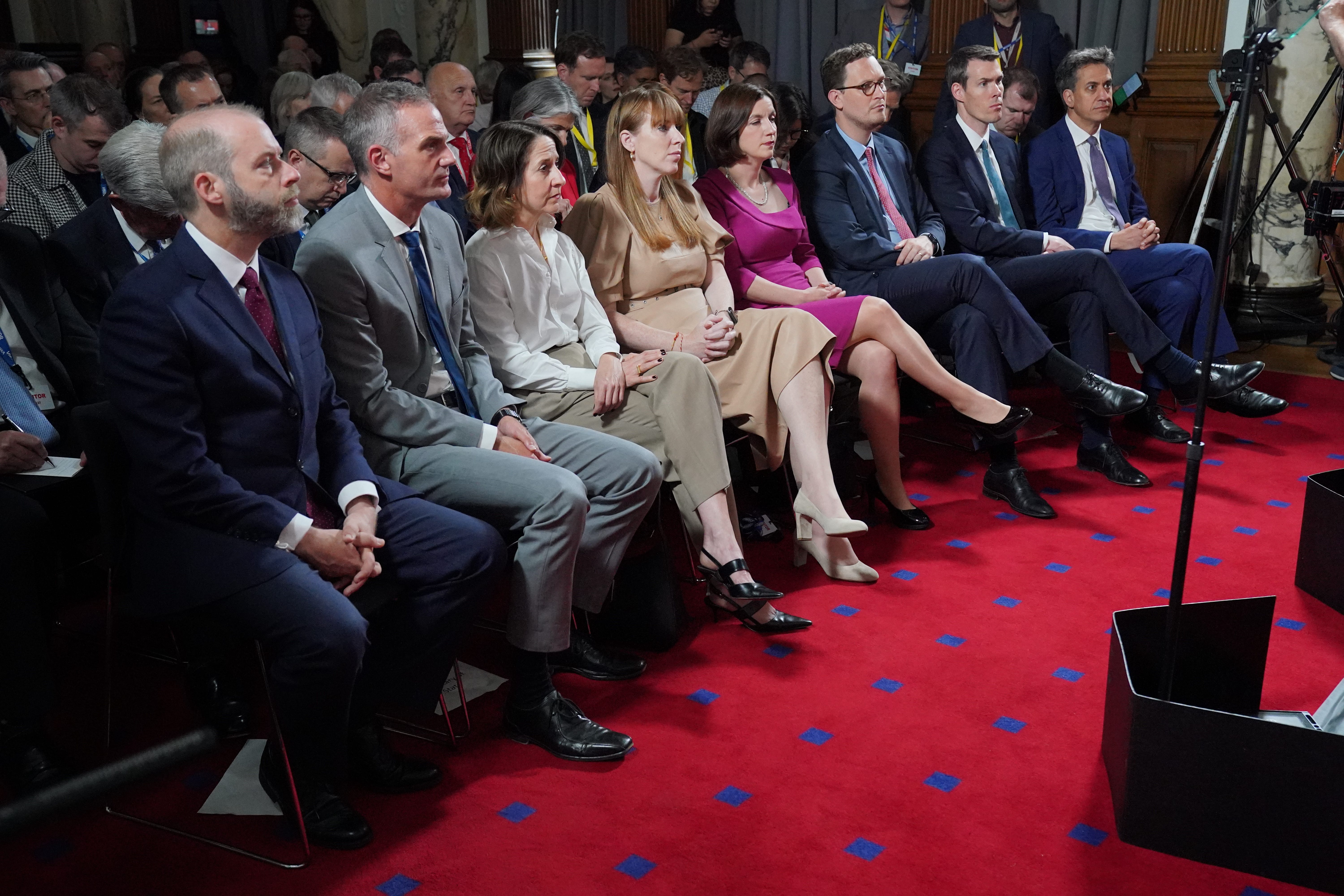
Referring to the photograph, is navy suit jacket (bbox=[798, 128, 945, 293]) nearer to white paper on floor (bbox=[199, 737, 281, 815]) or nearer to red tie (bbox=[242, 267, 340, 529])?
red tie (bbox=[242, 267, 340, 529])

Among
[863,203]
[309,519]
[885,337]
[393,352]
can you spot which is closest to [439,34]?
[863,203]

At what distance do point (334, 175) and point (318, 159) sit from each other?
0.20 ft

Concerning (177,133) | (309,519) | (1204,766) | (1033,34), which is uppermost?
(1033,34)

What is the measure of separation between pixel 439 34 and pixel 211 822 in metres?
6.91

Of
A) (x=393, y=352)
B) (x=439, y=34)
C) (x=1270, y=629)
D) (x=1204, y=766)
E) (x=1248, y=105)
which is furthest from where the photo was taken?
(x=439, y=34)

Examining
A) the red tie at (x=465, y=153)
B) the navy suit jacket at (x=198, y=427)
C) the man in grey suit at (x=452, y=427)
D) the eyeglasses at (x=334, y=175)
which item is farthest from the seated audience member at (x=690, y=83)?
the navy suit jacket at (x=198, y=427)

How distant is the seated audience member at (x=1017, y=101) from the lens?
5.19 m

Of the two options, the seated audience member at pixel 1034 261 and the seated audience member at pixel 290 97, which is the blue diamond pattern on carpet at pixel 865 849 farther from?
the seated audience member at pixel 290 97

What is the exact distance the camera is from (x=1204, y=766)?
1.97 meters

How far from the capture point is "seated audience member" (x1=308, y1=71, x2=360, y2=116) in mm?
4539

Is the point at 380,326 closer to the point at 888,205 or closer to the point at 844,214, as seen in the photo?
the point at 844,214

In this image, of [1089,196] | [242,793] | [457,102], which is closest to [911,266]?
[1089,196]

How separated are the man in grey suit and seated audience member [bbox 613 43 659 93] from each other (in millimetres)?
3527

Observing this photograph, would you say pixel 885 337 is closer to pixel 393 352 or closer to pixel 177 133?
pixel 393 352
